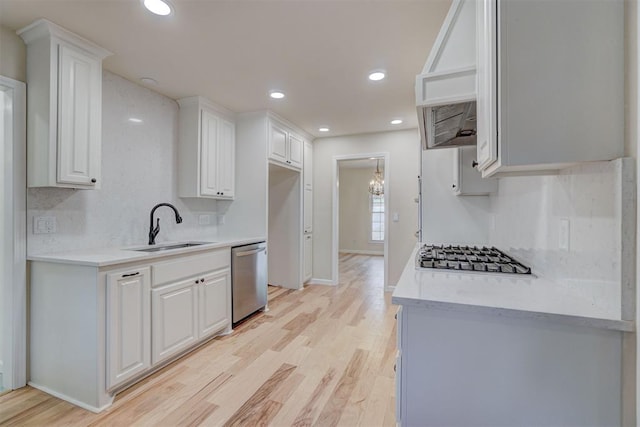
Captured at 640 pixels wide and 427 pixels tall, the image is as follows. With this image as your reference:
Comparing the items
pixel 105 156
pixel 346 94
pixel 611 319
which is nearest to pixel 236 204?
pixel 105 156

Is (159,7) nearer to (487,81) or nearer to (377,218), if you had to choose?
(487,81)

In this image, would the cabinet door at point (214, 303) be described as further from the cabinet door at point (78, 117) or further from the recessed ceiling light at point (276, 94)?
the recessed ceiling light at point (276, 94)

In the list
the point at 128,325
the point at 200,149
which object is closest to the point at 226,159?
the point at 200,149

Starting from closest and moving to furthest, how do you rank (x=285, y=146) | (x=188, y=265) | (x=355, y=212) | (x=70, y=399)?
1. (x=70, y=399)
2. (x=188, y=265)
3. (x=285, y=146)
4. (x=355, y=212)

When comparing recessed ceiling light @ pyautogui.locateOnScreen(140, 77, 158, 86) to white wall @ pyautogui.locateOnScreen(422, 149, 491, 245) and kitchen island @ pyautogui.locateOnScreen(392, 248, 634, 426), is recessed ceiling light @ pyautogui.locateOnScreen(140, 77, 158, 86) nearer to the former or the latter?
white wall @ pyautogui.locateOnScreen(422, 149, 491, 245)

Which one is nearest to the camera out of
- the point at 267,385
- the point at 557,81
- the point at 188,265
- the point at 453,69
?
the point at 557,81

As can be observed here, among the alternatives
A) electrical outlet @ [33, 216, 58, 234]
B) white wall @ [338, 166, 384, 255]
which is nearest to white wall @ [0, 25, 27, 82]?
electrical outlet @ [33, 216, 58, 234]

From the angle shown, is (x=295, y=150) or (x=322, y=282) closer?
(x=295, y=150)

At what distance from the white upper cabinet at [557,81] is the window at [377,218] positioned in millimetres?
7161

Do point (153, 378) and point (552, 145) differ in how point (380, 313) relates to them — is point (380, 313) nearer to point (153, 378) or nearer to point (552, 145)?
point (153, 378)

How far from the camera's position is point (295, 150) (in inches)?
165

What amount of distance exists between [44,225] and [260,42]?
6.42ft

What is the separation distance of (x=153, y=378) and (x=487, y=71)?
2.63m

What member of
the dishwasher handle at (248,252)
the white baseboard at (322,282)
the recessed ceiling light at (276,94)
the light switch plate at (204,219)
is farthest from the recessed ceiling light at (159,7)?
the white baseboard at (322,282)
